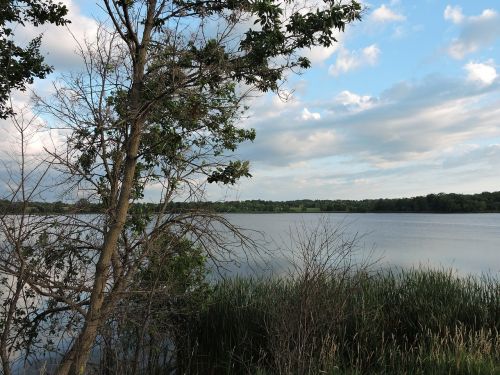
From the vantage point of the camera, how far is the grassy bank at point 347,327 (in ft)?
18.1

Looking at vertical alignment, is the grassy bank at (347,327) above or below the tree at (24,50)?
below

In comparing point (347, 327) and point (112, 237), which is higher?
point (112, 237)

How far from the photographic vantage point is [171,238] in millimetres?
5746

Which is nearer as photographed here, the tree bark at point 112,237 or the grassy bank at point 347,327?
the tree bark at point 112,237

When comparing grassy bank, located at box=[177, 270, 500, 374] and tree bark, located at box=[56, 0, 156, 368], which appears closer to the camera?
tree bark, located at box=[56, 0, 156, 368]

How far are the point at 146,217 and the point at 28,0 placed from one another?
13.6 ft

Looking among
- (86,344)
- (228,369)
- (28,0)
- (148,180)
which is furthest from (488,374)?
(28,0)

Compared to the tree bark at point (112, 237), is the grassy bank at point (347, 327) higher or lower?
lower

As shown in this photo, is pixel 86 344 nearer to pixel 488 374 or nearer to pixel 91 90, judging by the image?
pixel 91 90

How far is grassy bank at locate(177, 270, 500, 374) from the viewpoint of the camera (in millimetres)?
5531

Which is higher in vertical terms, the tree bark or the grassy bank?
the tree bark

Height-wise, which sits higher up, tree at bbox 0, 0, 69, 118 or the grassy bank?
tree at bbox 0, 0, 69, 118

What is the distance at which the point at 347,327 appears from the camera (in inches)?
307

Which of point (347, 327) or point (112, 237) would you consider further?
point (347, 327)
